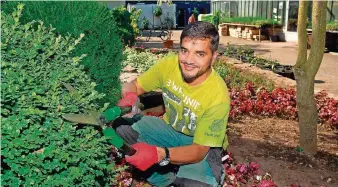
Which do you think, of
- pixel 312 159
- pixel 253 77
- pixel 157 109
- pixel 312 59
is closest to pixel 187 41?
pixel 312 59

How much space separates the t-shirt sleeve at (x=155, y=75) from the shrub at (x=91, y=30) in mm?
801

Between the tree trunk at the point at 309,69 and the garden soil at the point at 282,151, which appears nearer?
the garden soil at the point at 282,151

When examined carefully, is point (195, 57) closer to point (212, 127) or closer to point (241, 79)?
point (212, 127)

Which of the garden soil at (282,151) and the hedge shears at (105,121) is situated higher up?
the hedge shears at (105,121)

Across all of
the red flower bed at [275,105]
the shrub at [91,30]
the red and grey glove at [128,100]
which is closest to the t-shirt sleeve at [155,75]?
the red and grey glove at [128,100]

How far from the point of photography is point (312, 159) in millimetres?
5340

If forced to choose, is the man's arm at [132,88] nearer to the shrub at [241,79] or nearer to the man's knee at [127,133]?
the man's knee at [127,133]

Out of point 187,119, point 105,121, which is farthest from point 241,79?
point 105,121

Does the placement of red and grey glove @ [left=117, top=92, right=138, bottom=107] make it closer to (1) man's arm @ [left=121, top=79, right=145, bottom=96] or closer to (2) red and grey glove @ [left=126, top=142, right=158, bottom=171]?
(1) man's arm @ [left=121, top=79, right=145, bottom=96]

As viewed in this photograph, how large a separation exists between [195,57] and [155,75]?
808 mm

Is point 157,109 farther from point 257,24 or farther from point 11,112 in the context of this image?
point 257,24

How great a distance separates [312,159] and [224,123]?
273cm

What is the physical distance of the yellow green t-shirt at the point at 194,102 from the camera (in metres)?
3.10

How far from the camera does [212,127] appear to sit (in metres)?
3.09
